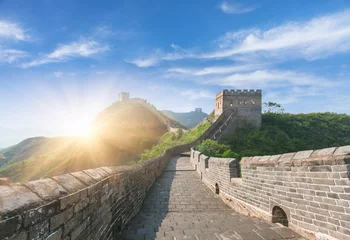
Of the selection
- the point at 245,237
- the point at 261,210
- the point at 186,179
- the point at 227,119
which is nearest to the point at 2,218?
the point at 245,237

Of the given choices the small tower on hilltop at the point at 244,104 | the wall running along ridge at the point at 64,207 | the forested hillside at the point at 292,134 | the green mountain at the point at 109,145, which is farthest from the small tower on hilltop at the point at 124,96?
the wall running along ridge at the point at 64,207

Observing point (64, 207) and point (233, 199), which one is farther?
point (233, 199)

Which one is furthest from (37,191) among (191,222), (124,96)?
(124,96)

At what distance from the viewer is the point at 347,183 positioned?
2.98 m

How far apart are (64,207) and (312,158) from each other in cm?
348

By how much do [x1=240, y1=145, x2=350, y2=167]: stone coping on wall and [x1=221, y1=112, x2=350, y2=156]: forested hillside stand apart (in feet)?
74.7

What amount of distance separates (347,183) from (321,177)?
0.45 meters

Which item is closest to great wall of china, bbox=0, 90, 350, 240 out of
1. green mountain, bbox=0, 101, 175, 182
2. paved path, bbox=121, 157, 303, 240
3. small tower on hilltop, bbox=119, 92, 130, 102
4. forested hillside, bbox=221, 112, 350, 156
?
paved path, bbox=121, 157, 303, 240

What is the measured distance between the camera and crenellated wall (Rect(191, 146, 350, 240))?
308 cm

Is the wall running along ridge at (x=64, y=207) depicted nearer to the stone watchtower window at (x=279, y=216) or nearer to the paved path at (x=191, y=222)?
the paved path at (x=191, y=222)

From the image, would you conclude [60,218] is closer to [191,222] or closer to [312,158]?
[312,158]

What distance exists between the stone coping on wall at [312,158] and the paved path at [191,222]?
116 cm

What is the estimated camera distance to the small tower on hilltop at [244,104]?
37.5 metres

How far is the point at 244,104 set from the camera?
37.8 m
